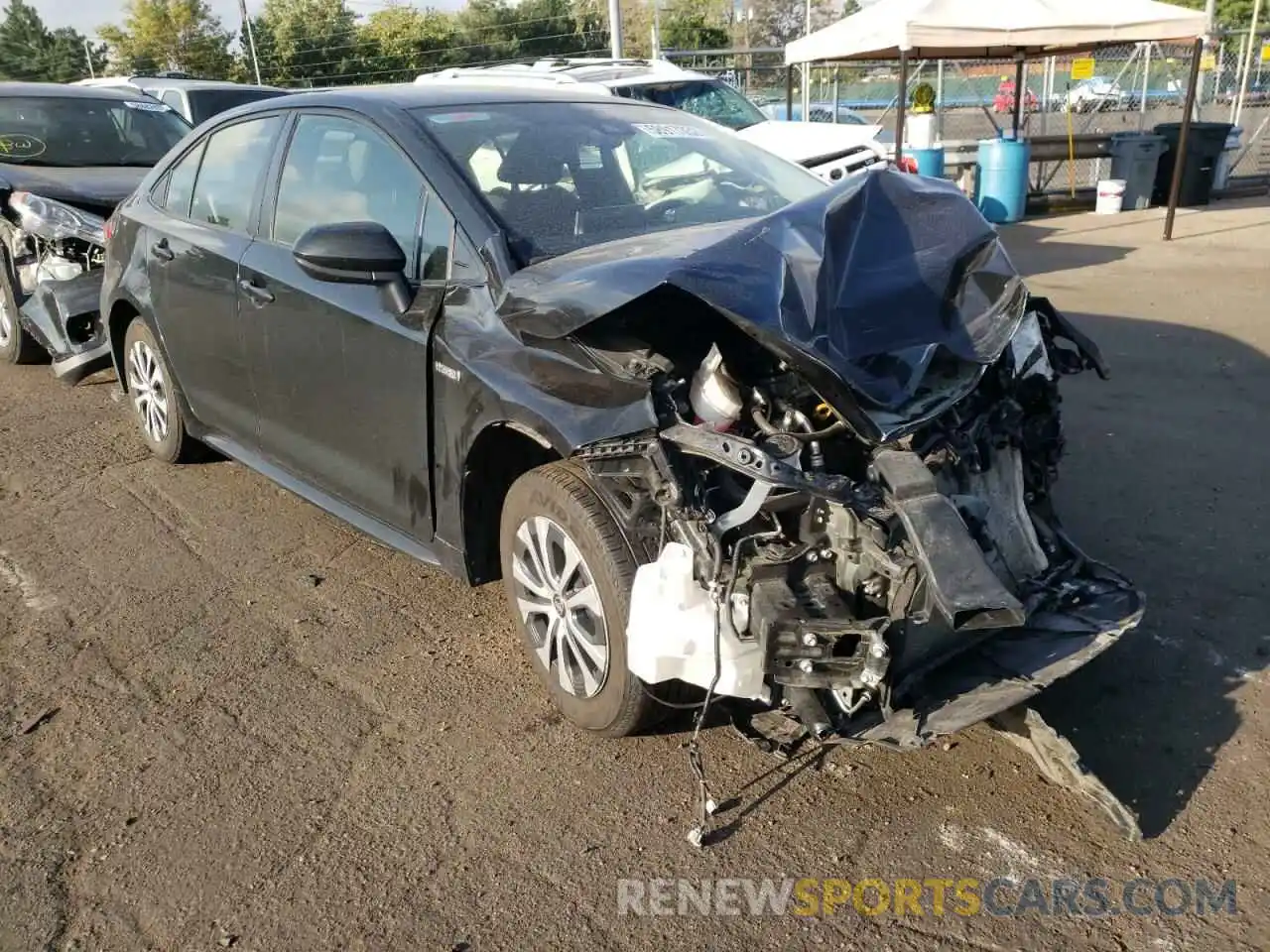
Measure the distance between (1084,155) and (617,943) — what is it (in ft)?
48.5

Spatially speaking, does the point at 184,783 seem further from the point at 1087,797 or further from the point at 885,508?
the point at 1087,797

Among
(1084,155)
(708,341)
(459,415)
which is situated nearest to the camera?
(708,341)

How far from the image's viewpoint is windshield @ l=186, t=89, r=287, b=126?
1193 centimetres

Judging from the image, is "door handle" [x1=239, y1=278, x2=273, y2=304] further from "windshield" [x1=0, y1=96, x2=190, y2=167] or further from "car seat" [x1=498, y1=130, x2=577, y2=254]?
"windshield" [x1=0, y1=96, x2=190, y2=167]

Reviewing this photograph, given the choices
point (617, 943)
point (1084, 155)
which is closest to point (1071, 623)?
point (617, 943)

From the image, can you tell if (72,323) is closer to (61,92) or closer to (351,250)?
(61,92)

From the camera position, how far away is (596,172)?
3910mm

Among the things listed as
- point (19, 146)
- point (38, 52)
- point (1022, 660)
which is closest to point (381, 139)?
point (1022, 660)

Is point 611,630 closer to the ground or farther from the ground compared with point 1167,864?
farther from the ground

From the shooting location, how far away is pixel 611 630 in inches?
119

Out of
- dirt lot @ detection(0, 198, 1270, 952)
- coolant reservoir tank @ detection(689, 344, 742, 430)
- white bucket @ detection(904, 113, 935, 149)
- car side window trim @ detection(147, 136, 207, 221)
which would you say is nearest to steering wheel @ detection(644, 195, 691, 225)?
coolant reservoir tank @ detection(689, 344, 742, 430)

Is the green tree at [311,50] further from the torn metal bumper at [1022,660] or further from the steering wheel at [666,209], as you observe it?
the torn metal bumper at [1022,660]

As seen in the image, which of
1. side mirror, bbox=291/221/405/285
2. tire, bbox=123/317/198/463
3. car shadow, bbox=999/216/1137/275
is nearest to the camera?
side mirror, bbox=291/221/405/285

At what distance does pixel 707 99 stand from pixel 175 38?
1776 inches
